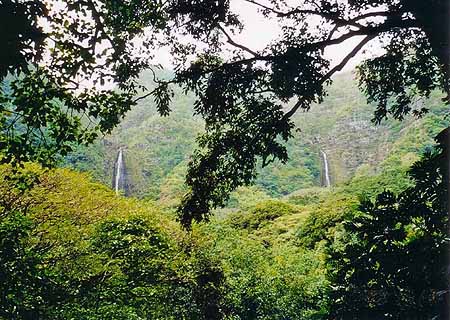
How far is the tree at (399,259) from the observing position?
2721 mm

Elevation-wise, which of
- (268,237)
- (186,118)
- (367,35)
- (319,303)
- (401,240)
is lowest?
(319,303)

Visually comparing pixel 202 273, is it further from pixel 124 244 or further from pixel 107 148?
pixel 107 148

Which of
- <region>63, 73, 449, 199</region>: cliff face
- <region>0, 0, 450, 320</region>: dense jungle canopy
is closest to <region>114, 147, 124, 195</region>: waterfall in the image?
<region>63, 73, 449, 199</region>: cliff face

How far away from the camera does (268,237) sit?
1452 inches

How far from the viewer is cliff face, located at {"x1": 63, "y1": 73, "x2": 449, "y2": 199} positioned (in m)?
78.6

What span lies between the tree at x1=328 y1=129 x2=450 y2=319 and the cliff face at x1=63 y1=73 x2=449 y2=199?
222ft

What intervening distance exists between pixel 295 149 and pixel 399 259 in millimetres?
99987

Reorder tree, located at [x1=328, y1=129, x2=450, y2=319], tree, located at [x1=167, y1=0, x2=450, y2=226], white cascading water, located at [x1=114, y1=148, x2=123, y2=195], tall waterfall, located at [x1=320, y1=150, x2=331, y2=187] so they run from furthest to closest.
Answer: tall waterfall, located at [x1=320, y1=150, x2=331, y2=187] < white cascading water, located at [x1=114, y1=148, x2=123, y2=195] < tree, located at [x1=167, y1=0, x2=450, y2=226] < tree, located at [x1=328, y1=129, x2=450, y2=319]

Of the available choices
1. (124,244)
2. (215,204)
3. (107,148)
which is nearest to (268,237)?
(124,244)

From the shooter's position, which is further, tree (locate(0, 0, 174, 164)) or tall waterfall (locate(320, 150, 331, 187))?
tall waterfall (locate(320, 150, 331, 187))

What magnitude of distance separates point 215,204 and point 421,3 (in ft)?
14.7

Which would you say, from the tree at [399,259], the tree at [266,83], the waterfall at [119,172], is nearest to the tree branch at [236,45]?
the tree at [266,83]

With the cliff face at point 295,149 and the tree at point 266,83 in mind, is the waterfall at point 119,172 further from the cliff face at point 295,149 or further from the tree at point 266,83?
the tree at point 266,83

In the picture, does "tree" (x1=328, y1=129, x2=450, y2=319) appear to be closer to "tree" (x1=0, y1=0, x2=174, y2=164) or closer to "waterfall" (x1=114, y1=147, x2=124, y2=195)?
"tree" (x1=0, y1=0, x2=174, y2=164)
